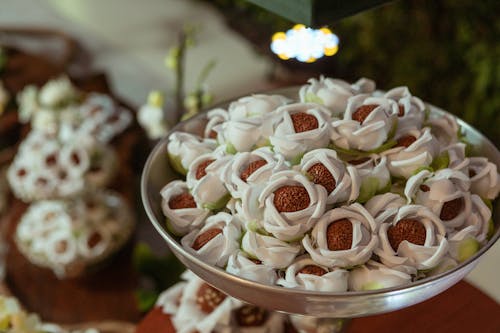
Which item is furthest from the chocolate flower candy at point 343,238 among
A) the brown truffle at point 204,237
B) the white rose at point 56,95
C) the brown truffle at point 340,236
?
the white rose at point 56,95

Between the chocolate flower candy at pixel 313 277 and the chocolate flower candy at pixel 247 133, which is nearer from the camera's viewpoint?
the chocolate flower candy at pixel 313 277

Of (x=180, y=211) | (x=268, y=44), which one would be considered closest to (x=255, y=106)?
(x=180, y=211)

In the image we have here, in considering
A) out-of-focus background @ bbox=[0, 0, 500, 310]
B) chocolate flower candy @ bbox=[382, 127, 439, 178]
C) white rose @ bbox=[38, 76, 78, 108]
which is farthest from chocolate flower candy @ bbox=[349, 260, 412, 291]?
white rose @ bbox=[38, 76, 78, 108]

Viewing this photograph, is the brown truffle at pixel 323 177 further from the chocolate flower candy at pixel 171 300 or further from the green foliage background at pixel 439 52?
the green foliage background at pixel 439 52

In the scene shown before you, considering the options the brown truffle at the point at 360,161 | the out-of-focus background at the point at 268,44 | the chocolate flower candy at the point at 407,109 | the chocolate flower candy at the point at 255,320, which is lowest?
the out-of-focus background at the point at 268,44

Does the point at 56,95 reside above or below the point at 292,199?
below

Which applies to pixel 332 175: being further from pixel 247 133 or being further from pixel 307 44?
pixel 307 44
